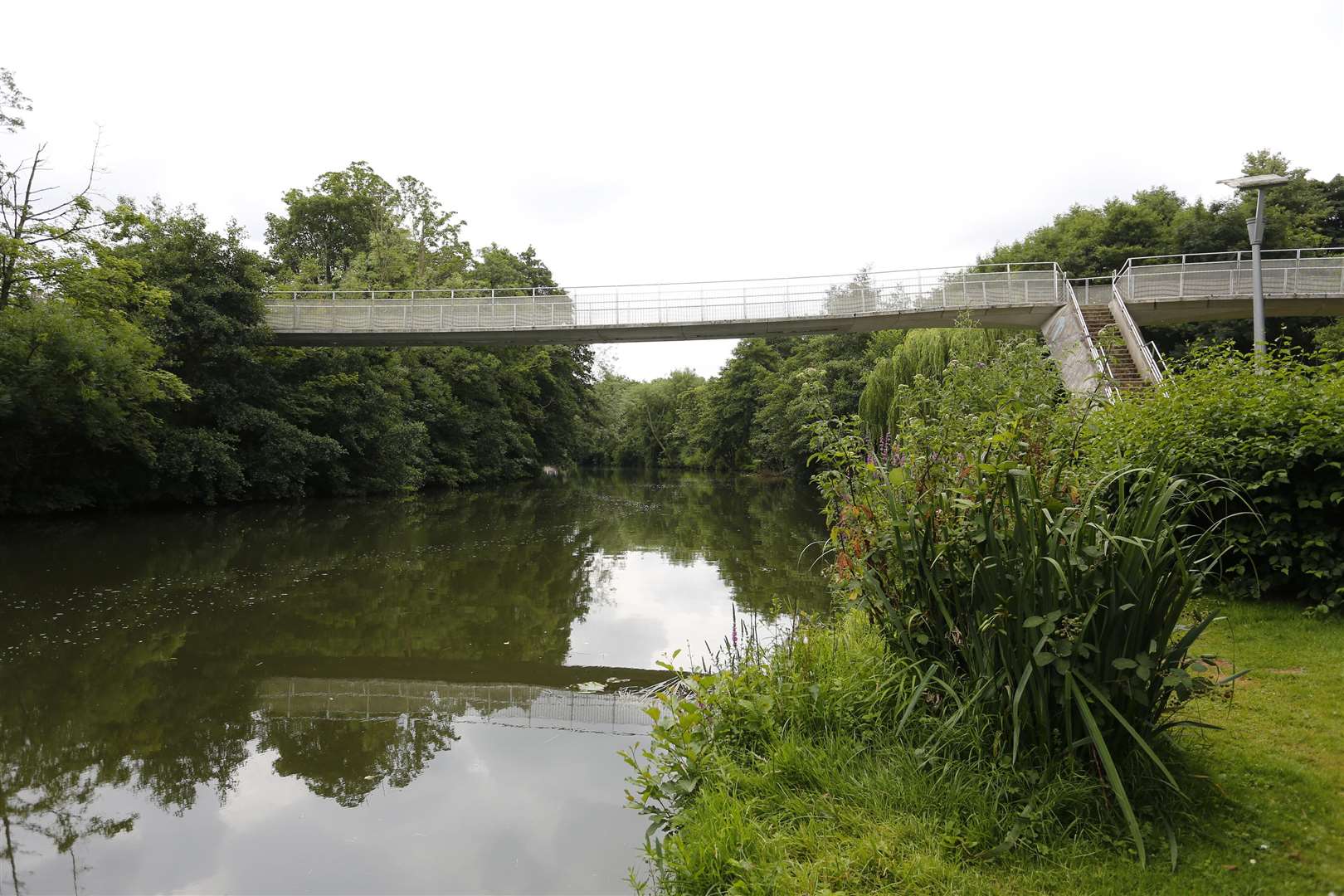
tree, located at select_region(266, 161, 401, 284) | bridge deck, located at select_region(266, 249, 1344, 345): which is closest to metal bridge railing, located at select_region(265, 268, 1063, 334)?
bridge deck, located at select_region(266, 249, 1344, 345)

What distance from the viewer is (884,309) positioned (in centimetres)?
2112

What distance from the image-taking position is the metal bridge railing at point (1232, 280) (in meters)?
19.2

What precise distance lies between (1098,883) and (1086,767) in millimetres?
502

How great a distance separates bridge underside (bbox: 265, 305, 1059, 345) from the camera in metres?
21.0

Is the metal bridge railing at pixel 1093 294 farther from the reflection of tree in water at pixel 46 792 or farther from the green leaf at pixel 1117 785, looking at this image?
the reflection of tree in water at pixel 46 792

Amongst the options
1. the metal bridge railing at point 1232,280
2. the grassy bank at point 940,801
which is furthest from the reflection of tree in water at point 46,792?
the metal bridge railing at point 1232,280

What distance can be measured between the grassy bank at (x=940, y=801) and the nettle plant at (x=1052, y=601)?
0.51 feet

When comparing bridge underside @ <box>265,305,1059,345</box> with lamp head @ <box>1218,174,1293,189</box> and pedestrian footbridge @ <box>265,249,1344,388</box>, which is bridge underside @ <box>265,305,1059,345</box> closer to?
pedestrian footbridge @ <box>265,249,1344,388</box>

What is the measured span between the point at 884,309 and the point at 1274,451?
1627cm

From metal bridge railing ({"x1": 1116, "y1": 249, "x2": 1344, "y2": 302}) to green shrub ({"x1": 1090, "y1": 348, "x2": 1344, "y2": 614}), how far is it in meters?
15.3

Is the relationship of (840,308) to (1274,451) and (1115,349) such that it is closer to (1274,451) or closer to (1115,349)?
(1115,349)

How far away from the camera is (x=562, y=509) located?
947 inches

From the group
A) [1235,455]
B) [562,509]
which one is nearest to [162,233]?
[562,509]

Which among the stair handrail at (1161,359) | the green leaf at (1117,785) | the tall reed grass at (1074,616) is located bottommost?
the green leaf at (1117,785)
